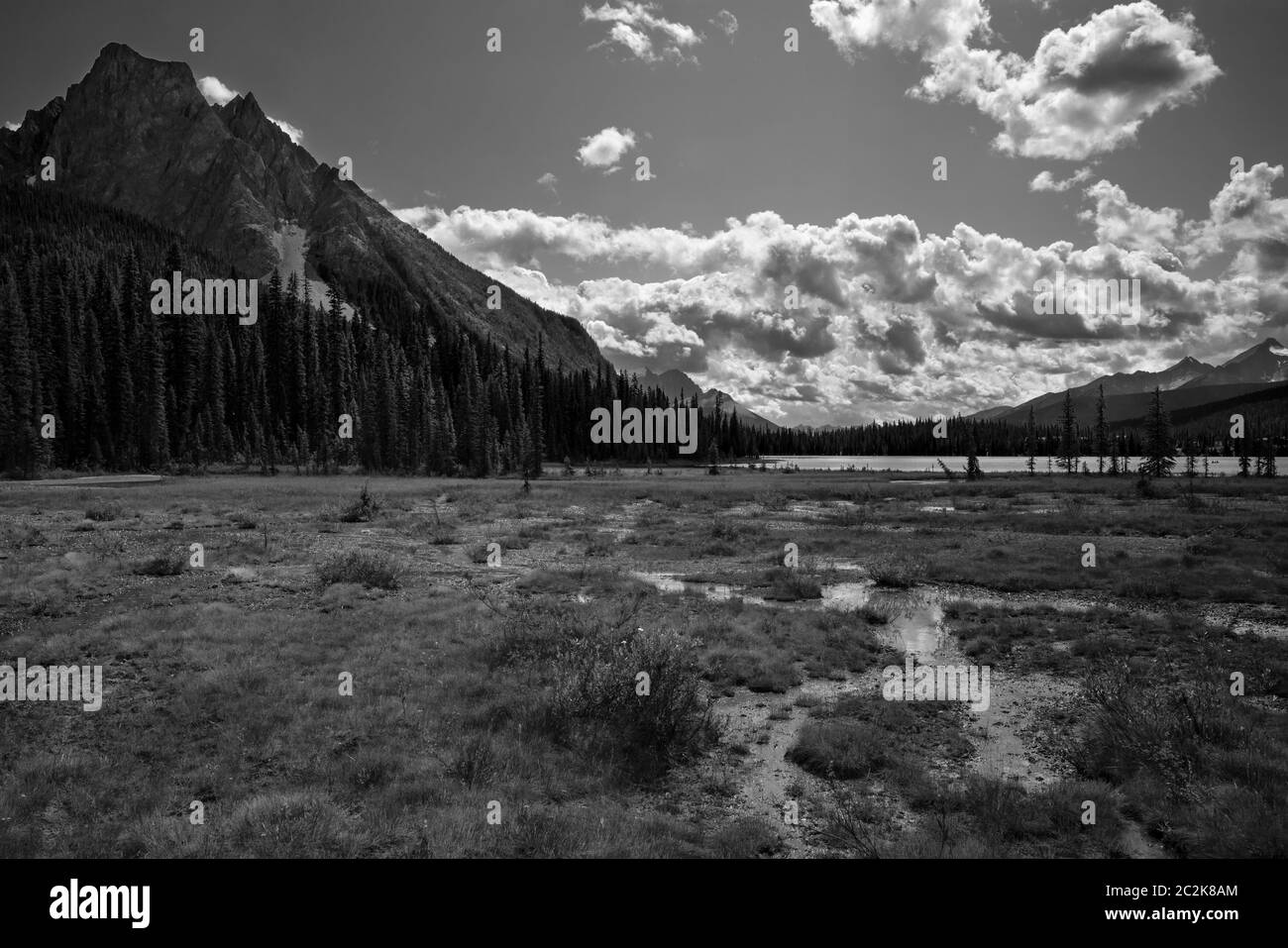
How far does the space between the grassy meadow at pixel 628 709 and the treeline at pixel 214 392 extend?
6316 centimetres

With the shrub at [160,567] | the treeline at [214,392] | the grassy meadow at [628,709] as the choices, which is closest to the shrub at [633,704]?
the grassy meadow at [628,709]

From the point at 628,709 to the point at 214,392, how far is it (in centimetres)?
11780

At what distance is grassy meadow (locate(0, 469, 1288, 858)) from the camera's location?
7590mm

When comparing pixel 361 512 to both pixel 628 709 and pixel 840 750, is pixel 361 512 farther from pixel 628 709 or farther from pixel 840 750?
pixel 840 750

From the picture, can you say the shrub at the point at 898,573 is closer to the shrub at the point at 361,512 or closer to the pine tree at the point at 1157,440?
the shrub at the point at 361,512

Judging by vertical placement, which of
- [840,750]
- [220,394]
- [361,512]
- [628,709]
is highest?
[220,394]

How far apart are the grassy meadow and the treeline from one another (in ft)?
207

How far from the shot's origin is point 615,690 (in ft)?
37.6

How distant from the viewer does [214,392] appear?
105 meters

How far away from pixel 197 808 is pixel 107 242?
24302 centimetres

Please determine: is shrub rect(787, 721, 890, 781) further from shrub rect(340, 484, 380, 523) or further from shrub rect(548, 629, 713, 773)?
shrub rect(340, 484, 380, 523)

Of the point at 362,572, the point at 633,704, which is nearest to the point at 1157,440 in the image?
the point at 362,572
